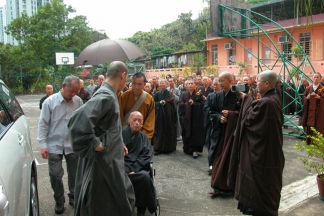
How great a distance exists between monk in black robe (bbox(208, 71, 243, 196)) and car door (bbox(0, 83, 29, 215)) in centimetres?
260

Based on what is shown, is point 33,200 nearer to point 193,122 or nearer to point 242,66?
point 193,122

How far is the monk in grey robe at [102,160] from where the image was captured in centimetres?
216

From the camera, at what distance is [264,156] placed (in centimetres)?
318

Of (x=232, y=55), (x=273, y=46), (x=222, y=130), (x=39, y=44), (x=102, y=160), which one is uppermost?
(x=39, y=44)

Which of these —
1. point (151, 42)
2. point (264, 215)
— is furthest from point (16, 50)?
point (264, 215)

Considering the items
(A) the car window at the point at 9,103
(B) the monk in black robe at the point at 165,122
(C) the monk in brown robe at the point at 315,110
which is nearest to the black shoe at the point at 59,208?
(A) the car window at the point at 9,103

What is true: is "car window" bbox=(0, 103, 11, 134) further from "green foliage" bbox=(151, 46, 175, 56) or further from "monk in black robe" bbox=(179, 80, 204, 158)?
"green foliage" bbox=(151, 46, 175, 56)

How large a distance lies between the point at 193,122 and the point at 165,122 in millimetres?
648

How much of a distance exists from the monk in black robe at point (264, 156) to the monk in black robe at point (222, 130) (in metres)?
0.84

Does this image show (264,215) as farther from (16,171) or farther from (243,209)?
(16,171)

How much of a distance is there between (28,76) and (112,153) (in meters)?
30.3

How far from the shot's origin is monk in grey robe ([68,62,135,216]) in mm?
2164

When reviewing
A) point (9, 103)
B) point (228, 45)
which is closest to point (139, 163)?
point (9, 103)

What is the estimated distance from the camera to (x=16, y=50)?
28766mm
